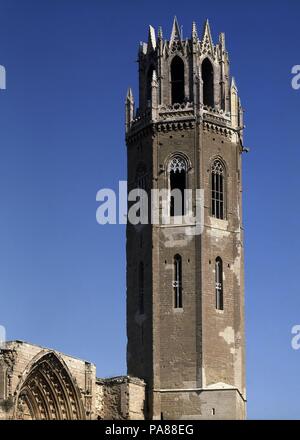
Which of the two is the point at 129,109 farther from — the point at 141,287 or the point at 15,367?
the point at 15,367

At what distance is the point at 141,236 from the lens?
2552 inches

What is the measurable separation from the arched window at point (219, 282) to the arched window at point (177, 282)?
6.37 feet

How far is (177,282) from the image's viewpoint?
206ft

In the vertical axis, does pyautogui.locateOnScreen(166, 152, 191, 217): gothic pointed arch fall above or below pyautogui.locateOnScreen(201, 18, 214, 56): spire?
below

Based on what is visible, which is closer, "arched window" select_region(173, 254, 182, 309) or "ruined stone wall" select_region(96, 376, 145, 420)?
"ruined stone wall" select_region(96, 376, 145, 420)

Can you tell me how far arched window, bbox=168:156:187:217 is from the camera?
64250 millimetres

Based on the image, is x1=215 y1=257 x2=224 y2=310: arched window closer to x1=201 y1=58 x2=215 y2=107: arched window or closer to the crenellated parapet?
the crenellated parapet

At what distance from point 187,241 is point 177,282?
7.08ft

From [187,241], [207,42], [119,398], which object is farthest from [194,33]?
[119,398]

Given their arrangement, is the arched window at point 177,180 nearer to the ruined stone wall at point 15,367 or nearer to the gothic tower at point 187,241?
the gothic tower at point 187,241

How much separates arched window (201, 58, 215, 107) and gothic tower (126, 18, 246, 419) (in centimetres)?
5

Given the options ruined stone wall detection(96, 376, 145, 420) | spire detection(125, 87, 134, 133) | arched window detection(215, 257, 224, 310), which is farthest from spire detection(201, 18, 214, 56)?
ruined stone wall detection(96, 376, 145, 420)
